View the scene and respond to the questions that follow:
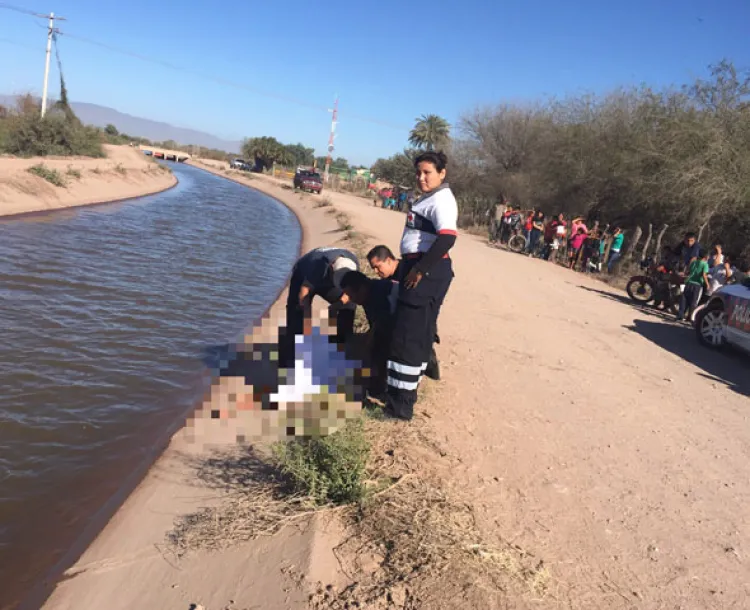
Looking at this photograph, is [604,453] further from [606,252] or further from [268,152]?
[268,152]

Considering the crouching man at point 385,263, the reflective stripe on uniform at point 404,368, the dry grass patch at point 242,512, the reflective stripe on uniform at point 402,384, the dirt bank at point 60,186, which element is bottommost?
the dirt bank at point 60,186

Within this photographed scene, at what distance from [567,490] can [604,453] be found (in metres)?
0.90

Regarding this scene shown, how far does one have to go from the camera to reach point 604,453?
477cm

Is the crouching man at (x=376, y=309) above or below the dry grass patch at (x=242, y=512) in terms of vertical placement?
above

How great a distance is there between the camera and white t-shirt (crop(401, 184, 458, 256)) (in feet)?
14.6

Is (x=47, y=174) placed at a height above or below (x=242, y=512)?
below

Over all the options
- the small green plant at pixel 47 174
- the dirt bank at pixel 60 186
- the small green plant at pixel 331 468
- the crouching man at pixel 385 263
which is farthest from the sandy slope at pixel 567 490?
the small green plant at pixel 47 174

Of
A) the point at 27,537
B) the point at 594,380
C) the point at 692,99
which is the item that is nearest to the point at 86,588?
the point at 27,537

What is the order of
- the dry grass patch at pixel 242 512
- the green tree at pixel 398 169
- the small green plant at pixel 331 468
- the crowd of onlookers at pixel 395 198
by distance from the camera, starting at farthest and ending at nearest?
the green tree at pixel 398 169, the crowd of onlookers at pixel 395 198, the small green plant at pixel 331 468, the dry grass patch at pixel 242 512

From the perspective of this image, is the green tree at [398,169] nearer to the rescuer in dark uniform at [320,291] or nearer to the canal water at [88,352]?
the canal water at [88,352]

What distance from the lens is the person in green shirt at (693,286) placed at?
11.4 metres

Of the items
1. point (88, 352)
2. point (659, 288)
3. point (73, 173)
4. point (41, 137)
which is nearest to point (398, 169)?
point (41, 137)

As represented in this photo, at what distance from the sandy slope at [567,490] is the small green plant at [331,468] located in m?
0.36

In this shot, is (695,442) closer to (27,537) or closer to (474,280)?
(27,537)
